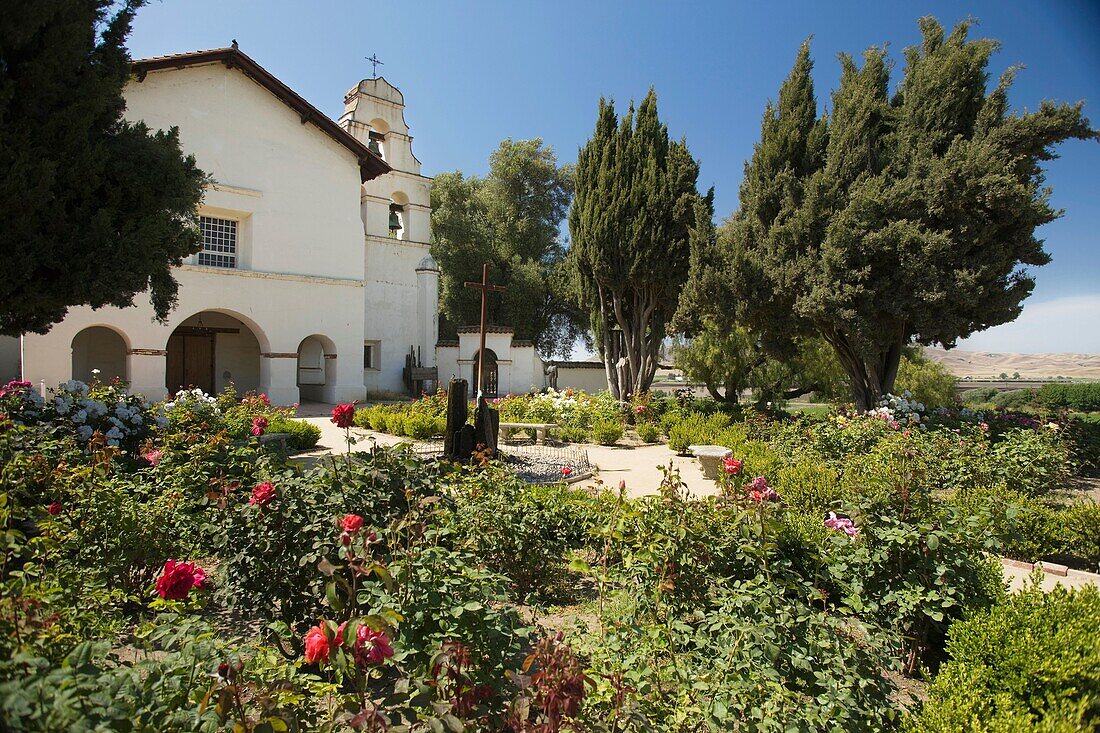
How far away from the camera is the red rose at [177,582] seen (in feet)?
7.04

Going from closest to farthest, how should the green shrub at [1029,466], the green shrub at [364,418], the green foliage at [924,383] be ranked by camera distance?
the green shrub at [1029,466], the green shrub at [364,418], the green foliage at [924,383]

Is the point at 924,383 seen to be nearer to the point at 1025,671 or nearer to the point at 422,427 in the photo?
the point at 422,427

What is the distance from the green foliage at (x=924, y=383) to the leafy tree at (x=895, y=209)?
289 inches

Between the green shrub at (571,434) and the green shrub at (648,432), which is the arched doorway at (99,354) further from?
the green shrub at (648,432)

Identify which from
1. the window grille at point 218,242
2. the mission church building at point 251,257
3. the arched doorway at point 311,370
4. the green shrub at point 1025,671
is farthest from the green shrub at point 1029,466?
the window grille at point 218,242

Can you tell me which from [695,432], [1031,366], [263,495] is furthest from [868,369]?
[1031,366]

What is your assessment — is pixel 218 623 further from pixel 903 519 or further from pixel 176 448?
pixel 903 519

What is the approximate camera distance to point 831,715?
2203 millimetres

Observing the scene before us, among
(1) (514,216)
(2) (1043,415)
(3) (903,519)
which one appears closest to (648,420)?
(2) (1043,415)

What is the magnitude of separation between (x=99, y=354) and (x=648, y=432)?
18.2m

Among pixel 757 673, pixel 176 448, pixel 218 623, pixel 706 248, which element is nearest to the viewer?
pixel 757 673

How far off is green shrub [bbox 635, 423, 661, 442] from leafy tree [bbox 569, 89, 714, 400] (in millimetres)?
4048

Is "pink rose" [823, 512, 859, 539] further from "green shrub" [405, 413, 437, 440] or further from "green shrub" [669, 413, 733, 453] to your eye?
"green shrub" [405, 413, 437, 440]

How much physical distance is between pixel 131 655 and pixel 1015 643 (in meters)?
4.75
